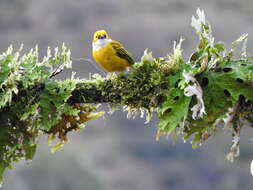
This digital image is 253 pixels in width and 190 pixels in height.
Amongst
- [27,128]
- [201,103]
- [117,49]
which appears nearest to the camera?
[201,103]

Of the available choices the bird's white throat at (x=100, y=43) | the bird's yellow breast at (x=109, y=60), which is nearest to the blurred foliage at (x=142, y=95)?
the bird's yellow breast at (x=109, y=60)

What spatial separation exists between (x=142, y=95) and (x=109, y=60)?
37cm

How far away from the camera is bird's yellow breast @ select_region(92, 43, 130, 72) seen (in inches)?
92.7

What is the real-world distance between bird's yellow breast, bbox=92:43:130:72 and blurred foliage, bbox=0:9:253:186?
0.48 feet

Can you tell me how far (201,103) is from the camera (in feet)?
6.36

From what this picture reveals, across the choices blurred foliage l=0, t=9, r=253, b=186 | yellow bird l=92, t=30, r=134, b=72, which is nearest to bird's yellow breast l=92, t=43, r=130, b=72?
yellow bird l=92, t=30, r=134, b=72

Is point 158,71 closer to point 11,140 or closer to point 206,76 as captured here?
point 206,76

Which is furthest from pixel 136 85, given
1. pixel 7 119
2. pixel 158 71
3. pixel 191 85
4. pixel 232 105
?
pixel 7 119

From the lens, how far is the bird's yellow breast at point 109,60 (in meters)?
2.35

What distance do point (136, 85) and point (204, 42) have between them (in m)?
0.36

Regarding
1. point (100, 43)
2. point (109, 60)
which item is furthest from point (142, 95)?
point (100, 43)

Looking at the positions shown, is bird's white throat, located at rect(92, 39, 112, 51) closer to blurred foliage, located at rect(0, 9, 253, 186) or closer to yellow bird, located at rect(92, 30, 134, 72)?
yellow bird, located at rect(92, 30, 134, 72)

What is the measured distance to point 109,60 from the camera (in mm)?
2396

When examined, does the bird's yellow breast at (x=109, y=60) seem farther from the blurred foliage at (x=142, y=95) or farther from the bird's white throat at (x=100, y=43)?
the blurred foliage at (x=142, y=95)
